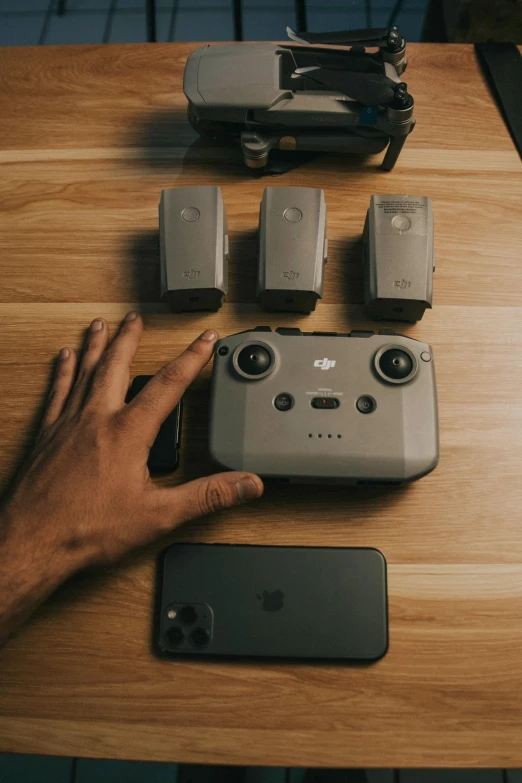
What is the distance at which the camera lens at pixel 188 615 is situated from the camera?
0.69 m

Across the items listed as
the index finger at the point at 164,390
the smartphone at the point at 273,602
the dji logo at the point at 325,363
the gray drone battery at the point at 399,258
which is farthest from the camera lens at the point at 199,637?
the gray drone battery at the point at 399,258

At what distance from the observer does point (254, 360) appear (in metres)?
0.74

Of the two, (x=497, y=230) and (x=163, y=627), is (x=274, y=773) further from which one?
(x=497, y=230)

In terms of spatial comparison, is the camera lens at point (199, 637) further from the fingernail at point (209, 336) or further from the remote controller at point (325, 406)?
the fingernail at point (209, 336)

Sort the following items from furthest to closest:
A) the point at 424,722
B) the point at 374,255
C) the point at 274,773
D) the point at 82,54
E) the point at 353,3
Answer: the point at 353,3
the point at 274,773
the point at 82,54
the point at 374,255
the point at 424,722

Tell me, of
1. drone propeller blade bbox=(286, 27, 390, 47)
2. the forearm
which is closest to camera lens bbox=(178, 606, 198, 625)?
the forearm

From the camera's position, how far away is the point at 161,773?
4.26 ft

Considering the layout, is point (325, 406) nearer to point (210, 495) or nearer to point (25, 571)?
point (210, 495)

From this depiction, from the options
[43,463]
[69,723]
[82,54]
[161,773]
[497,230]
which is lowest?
[161,773]

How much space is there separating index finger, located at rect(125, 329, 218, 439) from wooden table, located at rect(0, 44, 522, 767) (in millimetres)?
45

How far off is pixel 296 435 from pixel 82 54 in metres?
0.73

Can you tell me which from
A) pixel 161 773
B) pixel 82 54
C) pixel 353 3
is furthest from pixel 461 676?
pixel 353 3

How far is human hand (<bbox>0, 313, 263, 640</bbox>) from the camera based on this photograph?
0.69 metres

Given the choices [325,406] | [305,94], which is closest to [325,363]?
[325,406]
